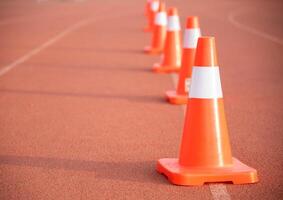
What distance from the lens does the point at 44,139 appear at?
7996 millimetres

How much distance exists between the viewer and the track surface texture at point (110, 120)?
615cm

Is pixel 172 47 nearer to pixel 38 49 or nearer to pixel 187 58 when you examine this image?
pixel 187 58

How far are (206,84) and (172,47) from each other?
6.55 metres

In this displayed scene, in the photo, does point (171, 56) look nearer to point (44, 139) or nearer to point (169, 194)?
point (44, 139)

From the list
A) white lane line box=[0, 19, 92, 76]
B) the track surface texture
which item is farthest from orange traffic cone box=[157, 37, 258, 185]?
white lane line box=[0, 19, 92, 76]

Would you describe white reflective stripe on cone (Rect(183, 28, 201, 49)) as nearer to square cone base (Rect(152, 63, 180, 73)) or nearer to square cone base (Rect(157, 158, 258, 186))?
square cone base (Rect(152, 63, 180, 73))

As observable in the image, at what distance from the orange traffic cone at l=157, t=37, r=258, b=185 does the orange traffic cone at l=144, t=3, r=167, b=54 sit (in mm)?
10382

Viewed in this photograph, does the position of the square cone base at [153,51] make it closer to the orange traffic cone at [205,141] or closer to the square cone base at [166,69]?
the square cone base at [166,69]

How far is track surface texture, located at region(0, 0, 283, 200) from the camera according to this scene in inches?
242

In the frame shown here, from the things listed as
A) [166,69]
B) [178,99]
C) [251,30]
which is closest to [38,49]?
[166,69]

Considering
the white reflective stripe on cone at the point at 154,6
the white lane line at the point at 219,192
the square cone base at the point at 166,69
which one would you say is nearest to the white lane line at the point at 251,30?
the white reflective stripe on cone at the point at 154,6

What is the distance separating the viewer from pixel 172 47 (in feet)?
43.0

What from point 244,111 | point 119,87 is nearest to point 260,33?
point 119,87

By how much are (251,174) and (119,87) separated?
19.2ft
